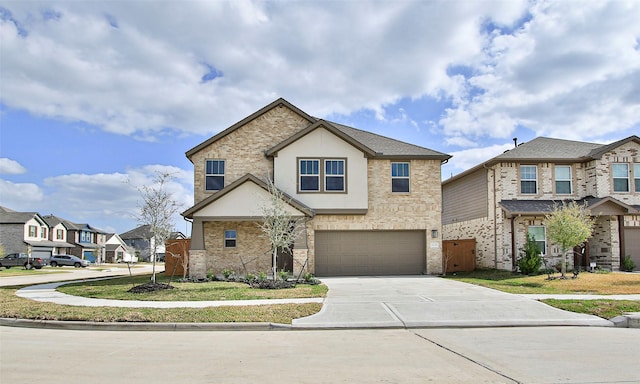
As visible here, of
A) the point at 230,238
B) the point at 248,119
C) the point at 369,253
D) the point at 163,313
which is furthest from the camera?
the point at 248,119

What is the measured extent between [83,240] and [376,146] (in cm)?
6436

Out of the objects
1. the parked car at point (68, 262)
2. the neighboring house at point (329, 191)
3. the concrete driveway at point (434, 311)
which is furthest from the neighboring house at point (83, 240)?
the concrete driveway at point (434, 311)

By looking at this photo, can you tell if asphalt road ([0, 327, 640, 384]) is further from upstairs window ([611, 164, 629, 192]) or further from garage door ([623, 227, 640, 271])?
upstairs window ([611, 164, 629, 192])

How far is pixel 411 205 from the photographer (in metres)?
24.9

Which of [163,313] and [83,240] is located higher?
[83,240]

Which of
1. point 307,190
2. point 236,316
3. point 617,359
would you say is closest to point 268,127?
point 307,190

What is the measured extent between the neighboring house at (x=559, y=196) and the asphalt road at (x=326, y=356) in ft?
45.0

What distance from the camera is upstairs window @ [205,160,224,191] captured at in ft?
80.9

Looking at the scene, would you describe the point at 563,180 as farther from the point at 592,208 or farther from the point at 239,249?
the point at 239,249

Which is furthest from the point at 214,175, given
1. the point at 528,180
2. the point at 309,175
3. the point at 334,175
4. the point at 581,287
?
the point at 581,287

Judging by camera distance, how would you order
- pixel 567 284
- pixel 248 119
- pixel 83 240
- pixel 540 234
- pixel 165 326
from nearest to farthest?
1. pixel 165 326
2. pixel 567 284
3. pixel 248 119
4. pixel 540 234
5. pixel 83 240

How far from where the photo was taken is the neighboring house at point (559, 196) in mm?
24422

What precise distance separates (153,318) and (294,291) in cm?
577

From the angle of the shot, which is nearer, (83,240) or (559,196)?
(559,196)
